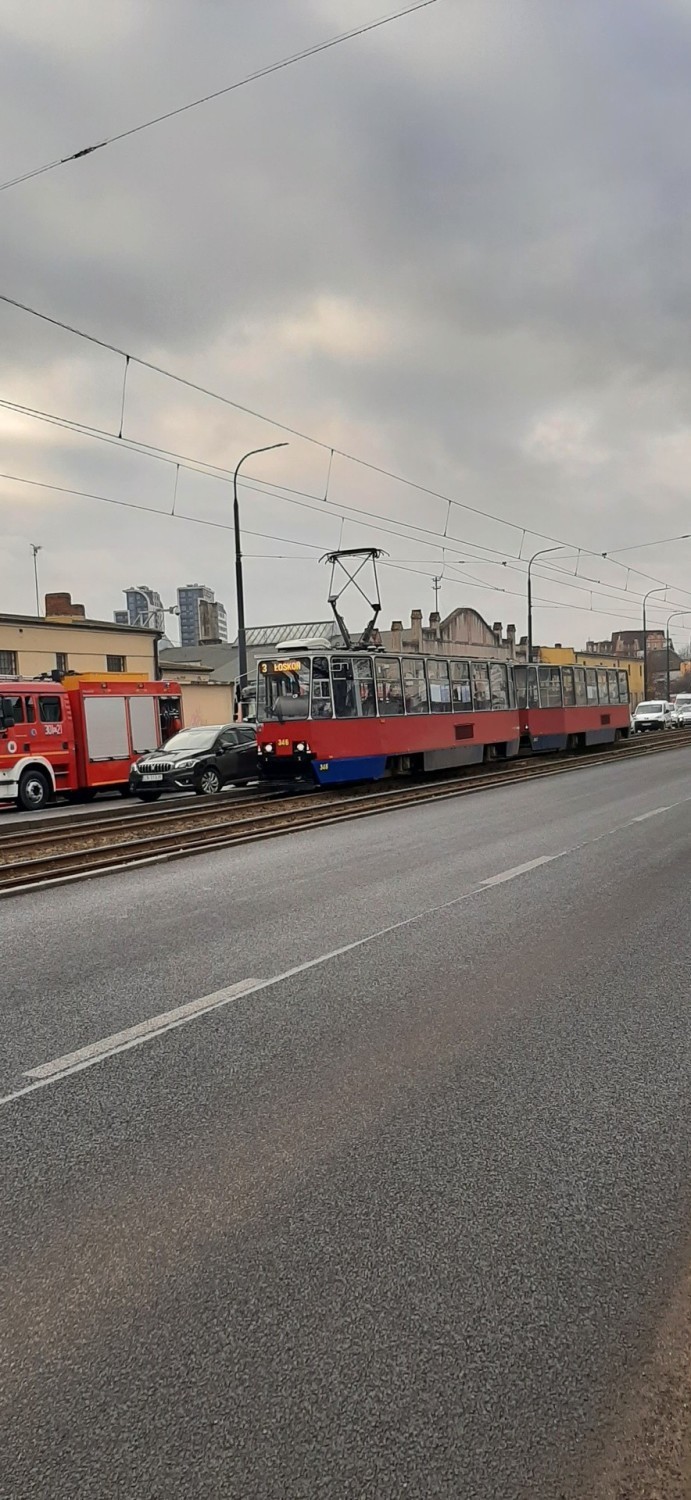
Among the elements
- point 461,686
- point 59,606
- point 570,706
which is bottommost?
point 570,706

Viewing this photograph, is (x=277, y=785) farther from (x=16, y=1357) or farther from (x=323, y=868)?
(x=16, y=1357)

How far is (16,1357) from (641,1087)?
288cm

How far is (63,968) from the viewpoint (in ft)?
24.1

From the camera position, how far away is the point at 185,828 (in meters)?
16.6

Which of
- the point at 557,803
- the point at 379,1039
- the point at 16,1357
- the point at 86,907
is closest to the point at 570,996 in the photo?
the point at 379,1039

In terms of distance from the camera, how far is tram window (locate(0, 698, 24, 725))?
2261 cm

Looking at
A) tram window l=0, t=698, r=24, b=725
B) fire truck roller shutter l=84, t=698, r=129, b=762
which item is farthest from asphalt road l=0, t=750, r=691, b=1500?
fire truck roller shutter l=84, t=698, r=129, b=762

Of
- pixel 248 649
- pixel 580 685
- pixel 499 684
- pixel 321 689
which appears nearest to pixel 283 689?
pixel 321 689

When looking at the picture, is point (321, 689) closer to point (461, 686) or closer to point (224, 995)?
point (461, 686)

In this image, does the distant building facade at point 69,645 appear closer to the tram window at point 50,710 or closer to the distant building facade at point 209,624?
the tram window at point 50,710

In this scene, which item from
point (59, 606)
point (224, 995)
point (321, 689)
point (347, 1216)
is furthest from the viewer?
point (59, 606)

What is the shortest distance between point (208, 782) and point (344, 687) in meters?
3.97

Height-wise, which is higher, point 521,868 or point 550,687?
point 550,687

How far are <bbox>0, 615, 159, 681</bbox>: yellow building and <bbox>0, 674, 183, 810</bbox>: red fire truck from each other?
934cm
